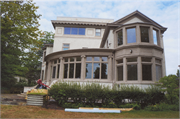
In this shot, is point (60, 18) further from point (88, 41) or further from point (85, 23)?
point (88, 41)

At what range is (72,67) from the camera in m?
14.8

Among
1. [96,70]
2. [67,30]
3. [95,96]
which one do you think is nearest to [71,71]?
[96,70]

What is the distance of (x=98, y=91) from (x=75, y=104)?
5.65 feet

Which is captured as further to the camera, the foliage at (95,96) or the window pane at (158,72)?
the window pane at (158,72)

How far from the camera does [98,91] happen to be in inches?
344

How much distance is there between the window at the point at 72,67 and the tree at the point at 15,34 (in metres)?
5.79

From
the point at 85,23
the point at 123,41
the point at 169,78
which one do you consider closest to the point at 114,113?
the point at 169,78

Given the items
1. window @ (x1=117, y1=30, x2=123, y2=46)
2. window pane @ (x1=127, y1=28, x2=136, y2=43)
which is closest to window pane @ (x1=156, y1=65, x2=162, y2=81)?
window pane @ (x1=127, y1=28, x2=136, y2=43)

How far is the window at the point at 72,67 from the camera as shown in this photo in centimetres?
1442

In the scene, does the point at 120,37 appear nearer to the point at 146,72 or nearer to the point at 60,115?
the point at 146,72

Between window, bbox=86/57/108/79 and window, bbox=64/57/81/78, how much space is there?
102 cm

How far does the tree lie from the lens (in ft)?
52.3

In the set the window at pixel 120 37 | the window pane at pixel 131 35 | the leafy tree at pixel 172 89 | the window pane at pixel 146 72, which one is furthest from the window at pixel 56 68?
the leafy tree at pixel 172 89

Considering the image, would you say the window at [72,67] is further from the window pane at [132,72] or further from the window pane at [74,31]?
the window pane at [74,31]
